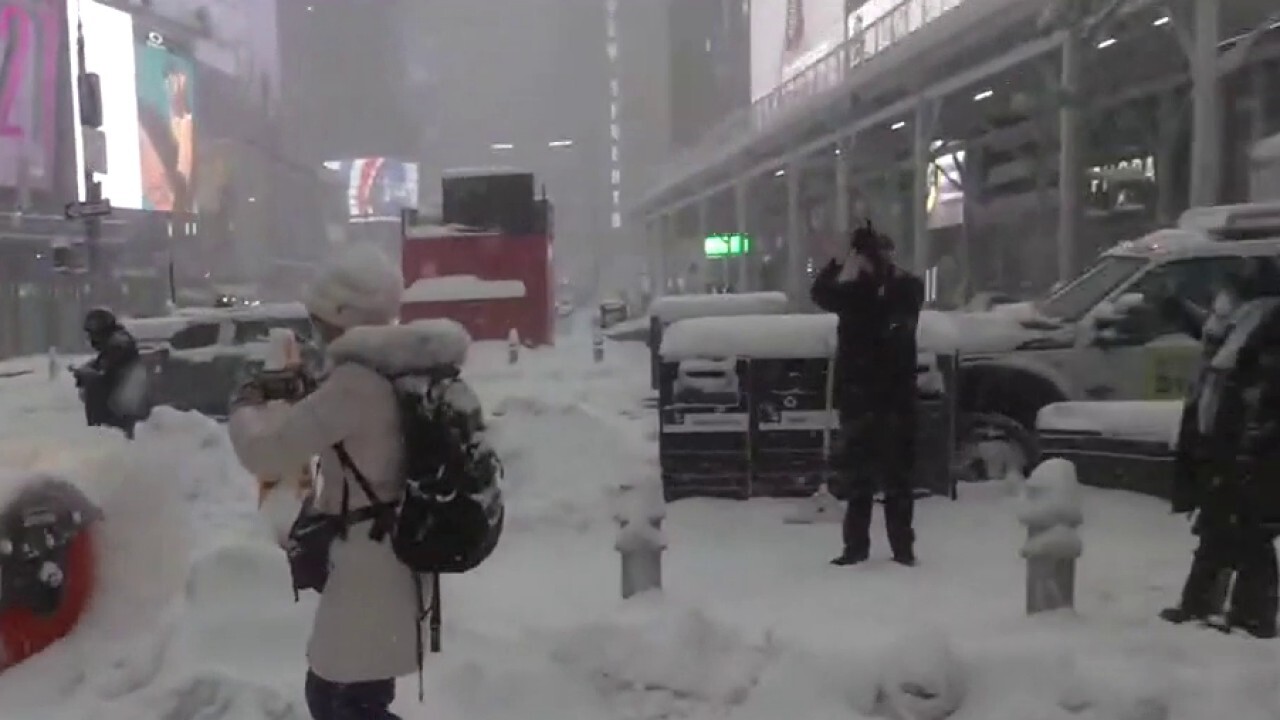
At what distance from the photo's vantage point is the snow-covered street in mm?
4969

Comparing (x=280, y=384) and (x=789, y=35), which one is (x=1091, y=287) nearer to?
(x=280, y=384)

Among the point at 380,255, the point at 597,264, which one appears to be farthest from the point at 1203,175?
the point at 597,264

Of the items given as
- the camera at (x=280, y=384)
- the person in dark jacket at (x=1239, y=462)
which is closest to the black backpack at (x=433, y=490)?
the camera at (x=280, y=384)

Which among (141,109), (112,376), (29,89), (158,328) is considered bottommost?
(112,376)

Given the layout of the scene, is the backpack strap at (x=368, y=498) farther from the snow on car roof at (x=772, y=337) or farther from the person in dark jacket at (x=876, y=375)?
the snow on car roof at (x=772, y=337)

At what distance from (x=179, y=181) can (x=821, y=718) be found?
6097cm

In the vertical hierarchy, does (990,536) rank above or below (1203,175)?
below

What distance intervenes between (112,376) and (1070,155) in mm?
18458

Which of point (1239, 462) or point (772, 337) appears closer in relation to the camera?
point (1239, 462)

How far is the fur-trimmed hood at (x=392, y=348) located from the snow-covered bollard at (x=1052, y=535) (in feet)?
11.1

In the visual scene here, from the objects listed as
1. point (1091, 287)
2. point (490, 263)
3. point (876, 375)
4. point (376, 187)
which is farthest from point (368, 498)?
point (376, 187)

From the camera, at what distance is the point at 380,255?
11.7 feet

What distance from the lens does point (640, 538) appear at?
604cm

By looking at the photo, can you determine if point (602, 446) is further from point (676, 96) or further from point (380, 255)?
point (676, 96)
